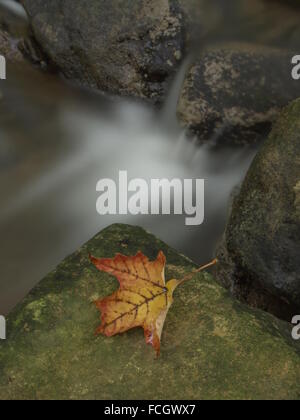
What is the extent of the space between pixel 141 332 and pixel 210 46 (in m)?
2.96

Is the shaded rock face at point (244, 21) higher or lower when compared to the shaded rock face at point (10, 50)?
higher

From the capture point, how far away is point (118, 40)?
4090mm

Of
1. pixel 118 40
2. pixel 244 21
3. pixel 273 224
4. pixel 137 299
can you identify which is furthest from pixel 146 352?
pixel 244 21

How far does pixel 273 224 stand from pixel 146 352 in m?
1.06

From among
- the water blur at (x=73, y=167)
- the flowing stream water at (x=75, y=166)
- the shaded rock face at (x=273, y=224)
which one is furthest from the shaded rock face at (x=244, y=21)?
the shaded rock face at (x=273, y=224)

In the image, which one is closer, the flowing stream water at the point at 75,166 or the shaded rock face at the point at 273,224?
the shaded rock face at the point at 273,224

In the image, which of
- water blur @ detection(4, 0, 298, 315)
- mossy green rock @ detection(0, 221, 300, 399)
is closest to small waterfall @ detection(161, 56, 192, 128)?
water blur @ detection(4, 0, 298, 315)

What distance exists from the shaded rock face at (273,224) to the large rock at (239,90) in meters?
1.08

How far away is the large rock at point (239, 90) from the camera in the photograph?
3.77 m

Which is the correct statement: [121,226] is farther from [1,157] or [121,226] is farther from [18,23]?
[18,23]

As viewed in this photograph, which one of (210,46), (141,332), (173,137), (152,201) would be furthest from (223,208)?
(141,332)

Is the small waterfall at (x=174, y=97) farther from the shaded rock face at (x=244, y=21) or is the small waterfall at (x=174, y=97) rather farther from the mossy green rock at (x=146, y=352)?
the mossy green rock at (x=146, y=352)

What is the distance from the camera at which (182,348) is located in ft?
5.86
